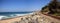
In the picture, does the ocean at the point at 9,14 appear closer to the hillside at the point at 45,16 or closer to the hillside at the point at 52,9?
the hillside at the point at 45,16

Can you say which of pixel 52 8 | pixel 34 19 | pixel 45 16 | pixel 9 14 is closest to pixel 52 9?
pixel 52 8

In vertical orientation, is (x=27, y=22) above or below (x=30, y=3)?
below

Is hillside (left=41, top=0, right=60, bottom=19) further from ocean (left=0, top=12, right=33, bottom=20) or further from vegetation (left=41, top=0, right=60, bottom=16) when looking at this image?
ocean (left=0, top=12, right=33, bottom=20)

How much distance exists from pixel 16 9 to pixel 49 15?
2.22ft

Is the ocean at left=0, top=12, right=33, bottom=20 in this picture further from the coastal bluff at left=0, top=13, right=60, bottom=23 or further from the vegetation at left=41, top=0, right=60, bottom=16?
the vegetation at left=41, top=0, right=60, bottom=16

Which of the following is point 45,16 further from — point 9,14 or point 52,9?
point 9,14

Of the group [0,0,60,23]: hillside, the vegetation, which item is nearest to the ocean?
[0,0,60,23]: hillside

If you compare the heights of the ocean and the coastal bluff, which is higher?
the ocean

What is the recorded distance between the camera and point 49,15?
8.19 feet

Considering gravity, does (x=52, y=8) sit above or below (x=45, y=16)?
above

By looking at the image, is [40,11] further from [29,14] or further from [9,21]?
[9,21]

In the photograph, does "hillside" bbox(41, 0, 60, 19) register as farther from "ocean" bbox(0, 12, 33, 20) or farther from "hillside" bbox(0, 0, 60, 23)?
"ocean" bbox(0, 12, 33, 20)

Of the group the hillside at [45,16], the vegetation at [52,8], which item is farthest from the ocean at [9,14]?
the vegetation at [52,8]

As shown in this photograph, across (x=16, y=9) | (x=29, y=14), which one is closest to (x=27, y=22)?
(x=29, y=14)
